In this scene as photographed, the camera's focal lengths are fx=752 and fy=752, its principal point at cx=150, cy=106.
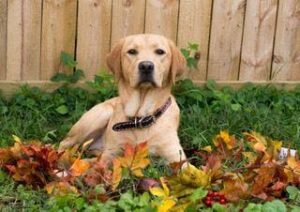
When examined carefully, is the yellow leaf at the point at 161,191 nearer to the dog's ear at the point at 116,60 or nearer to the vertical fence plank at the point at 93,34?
the dog's ear at the point at 116,60

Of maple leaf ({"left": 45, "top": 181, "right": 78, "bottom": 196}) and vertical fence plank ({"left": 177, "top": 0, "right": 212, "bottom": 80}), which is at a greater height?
vertical fence plank ({"left": 177, "top": 0, "right": 212, "bottom": 80})

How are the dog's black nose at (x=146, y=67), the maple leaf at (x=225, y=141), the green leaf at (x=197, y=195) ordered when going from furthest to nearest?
the dog's black nose at (x=146, y=67), the maple leaf at (x=225, y=141), the green leaf at (x=197, y=195)

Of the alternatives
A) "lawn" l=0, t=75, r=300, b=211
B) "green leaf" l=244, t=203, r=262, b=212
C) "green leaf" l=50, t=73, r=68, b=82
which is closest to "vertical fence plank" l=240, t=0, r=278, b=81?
"lawn" l=0, t=75, r=300, b=211

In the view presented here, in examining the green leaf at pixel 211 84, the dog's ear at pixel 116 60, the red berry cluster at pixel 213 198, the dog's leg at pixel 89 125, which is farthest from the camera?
the green leaf at pixel 211 84

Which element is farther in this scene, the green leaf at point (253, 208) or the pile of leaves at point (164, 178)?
the pile of leaves at point (164, 178)

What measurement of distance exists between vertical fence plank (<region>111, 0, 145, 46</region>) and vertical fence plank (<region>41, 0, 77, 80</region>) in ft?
1.15

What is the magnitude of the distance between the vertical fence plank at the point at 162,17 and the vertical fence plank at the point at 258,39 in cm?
66

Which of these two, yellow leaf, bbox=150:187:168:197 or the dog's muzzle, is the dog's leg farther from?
yellow leaf, bbox=150:187:168:197

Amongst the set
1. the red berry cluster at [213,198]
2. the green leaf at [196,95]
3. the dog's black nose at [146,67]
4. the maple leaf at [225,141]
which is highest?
the dog's black nose at [146,67]

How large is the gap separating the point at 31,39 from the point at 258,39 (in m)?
2.02

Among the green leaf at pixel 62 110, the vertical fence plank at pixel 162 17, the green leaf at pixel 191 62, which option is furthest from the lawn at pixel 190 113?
the vertical fence plank at pixel 162 17

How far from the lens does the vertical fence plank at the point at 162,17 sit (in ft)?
21.3

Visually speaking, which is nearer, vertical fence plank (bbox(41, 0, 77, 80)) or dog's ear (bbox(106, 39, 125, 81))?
dog's ear (bbox(106, 39, 125, 81))

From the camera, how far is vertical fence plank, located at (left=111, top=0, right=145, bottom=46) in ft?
21.2
